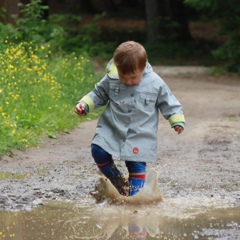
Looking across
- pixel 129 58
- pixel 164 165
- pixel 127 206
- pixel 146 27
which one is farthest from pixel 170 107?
pixel 146 27

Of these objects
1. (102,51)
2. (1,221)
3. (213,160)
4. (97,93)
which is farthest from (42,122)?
(102,51)

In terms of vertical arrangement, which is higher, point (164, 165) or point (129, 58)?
point (129, 58)

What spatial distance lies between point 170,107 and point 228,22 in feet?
45.9

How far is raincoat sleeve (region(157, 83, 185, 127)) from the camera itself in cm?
609

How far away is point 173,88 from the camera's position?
55.3ft

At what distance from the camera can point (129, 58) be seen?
5863 millimetres

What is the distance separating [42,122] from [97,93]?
12.7 feet

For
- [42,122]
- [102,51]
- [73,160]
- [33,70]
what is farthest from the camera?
[102,51]

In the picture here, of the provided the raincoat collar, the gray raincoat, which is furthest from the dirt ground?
the raincoat collar

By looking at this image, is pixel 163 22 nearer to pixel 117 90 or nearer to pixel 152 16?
pixel 152 16

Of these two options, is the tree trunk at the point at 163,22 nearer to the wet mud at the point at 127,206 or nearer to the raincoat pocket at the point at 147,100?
the wet mud at the point at 127,206

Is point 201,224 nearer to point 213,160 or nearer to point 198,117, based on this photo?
point 213,160

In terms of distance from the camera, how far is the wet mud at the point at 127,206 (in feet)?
17.5

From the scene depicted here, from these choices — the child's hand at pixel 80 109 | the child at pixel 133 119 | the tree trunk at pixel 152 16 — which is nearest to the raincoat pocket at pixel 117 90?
the child at pixel 133 119
